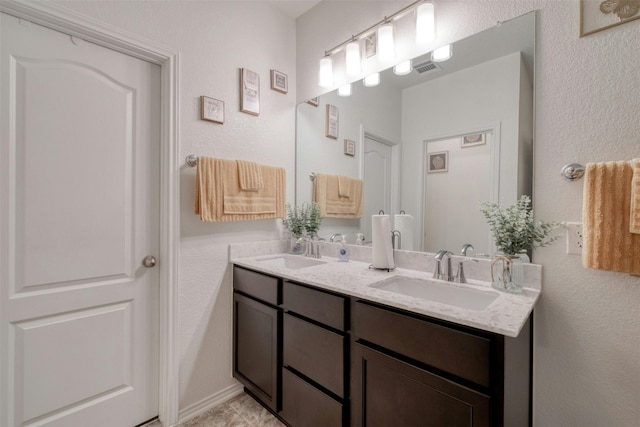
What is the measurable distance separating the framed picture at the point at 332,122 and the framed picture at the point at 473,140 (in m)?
0.86

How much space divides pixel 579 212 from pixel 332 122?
1.44m

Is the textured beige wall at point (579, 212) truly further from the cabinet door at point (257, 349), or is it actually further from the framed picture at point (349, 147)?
the cabinet door at point (257, 349)

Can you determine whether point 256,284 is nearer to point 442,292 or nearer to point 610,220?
point 442,292

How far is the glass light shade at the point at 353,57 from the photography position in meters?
1.77

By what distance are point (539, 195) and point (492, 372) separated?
75 cm

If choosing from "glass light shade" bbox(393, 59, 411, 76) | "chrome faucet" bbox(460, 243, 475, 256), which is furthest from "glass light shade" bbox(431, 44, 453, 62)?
"chrome faucet" bbox(460, 243, 475, 256)

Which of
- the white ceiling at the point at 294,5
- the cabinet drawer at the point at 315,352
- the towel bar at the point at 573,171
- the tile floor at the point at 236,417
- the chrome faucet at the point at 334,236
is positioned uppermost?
the white ceiling at the point at 294,5

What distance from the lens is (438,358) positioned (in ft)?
2.97

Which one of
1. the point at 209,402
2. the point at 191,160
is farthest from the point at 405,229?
the point at 209,402

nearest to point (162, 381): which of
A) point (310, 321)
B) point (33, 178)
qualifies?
point (310, 321)

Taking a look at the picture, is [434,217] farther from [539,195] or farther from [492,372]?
[492,372]

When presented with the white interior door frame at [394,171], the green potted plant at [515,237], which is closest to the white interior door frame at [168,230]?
the white interior door frame at [394,171]

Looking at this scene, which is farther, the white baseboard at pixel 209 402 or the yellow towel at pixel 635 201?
the white baseboard at pixel 209 402

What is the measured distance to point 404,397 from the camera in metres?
0.98
